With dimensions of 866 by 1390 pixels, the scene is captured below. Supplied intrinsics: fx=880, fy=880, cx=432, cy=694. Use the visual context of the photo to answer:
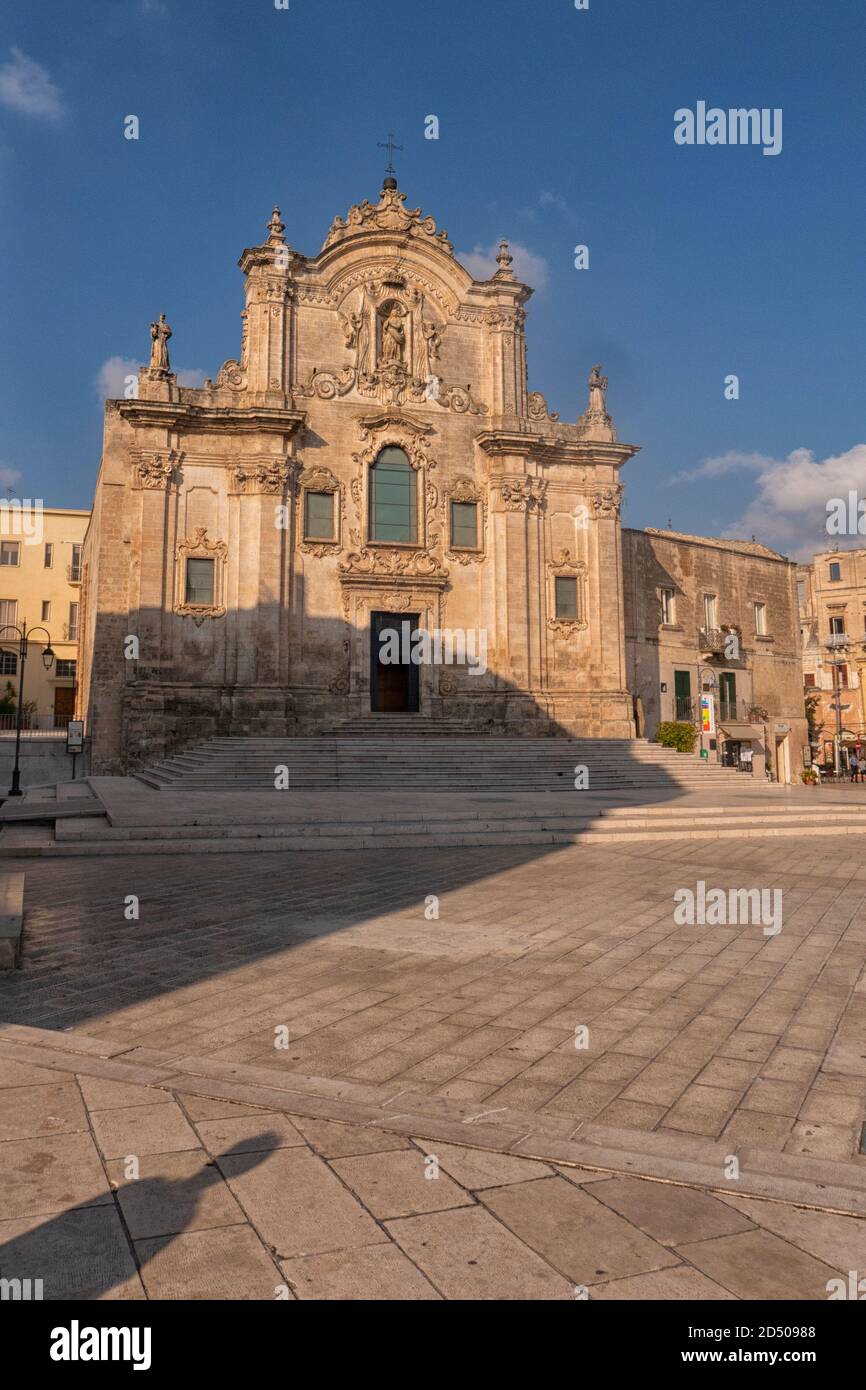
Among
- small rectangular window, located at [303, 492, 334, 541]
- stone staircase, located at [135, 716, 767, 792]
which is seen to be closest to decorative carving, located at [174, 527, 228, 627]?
small rectangular window, located at [303, 492, 334, 541]

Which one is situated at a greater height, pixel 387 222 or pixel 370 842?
pixel 387 222

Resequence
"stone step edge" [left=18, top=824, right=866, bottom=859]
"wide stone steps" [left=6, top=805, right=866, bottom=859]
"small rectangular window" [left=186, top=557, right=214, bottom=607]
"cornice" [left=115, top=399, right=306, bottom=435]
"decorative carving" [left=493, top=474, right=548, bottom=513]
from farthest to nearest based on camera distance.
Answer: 1. "decorative carving" [left=493, top=474, right=548, bottom=513]
2. "small rectangular window" [left=186, top=557, right=214, bottom=607]
3. "cornice" [left=115, top=399, right=306, bottom=435]
4. "wide stone steps" [left=6, top=805, right=866, bottom=859]
5. "stone step edge" [left=18, top=824, right=866, bottom=859]

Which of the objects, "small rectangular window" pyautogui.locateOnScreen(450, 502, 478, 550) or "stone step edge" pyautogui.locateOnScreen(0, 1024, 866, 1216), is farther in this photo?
"small rectangular window" pyautogui.locateOnScreen(450, 502, 478, 550)

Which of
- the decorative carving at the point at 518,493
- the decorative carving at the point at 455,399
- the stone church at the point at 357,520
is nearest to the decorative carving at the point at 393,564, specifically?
the stone church at the point at 357,520

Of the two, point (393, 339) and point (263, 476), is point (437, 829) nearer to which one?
point (263, 476)

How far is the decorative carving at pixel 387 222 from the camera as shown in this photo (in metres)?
30.9

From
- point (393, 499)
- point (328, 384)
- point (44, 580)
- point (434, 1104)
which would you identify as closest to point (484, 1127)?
point (434, 1104)

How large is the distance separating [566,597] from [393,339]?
36.4 feet

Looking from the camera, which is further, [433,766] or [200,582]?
[200,582]

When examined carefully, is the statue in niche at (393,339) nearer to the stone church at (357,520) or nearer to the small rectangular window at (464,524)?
the stone church at (357,520)

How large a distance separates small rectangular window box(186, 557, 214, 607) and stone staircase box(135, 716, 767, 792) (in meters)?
5.36

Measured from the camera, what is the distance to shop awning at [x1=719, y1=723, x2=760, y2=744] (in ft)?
127

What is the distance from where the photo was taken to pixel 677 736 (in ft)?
107

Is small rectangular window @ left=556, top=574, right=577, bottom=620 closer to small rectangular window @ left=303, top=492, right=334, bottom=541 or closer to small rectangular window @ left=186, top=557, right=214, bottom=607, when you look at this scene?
small rectangular window @ left=303, top=492, right=334, bottom=541
